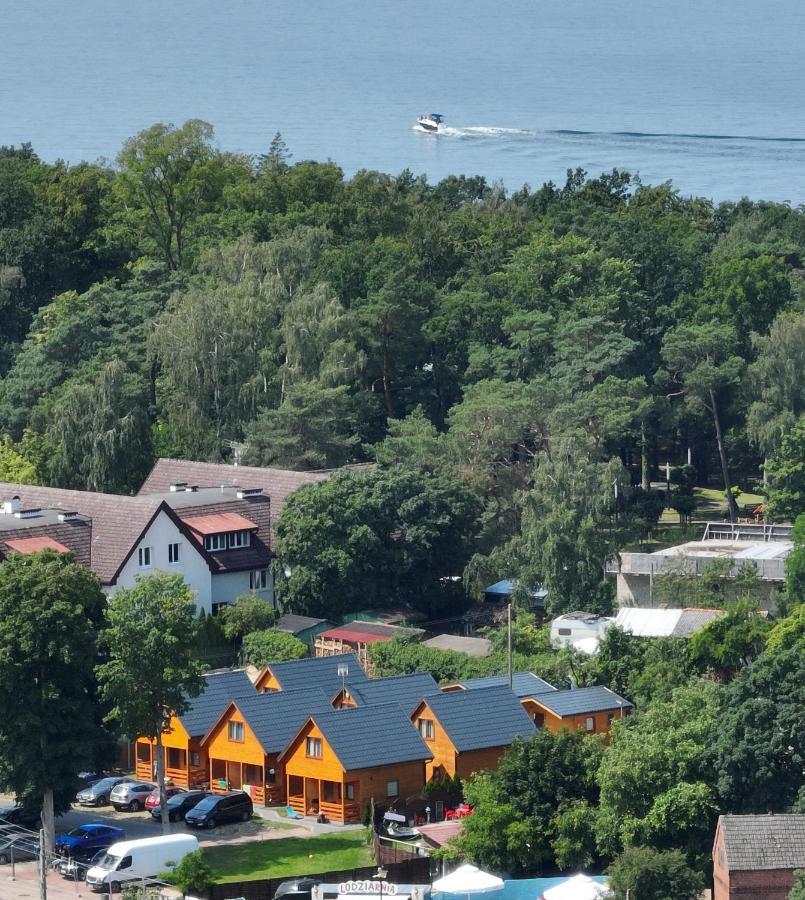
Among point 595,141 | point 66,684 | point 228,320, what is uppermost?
point 595,141

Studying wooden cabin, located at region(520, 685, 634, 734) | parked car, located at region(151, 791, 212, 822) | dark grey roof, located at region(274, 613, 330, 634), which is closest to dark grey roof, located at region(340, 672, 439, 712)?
wooden cabin, located at region(520, 685, 634, 734)

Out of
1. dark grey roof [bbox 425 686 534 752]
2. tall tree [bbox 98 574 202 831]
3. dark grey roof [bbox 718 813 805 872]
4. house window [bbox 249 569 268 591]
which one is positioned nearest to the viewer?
dark grey roof [bbox 718 813 805 872]

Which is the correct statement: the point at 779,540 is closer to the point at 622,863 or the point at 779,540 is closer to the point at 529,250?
the point at 529,250

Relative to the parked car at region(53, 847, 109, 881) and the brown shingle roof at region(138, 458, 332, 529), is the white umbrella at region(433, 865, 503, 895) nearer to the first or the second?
the parked car at region(53, 847, 109, 881)

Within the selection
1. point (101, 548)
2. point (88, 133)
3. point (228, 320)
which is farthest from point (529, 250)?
point (88, 133)

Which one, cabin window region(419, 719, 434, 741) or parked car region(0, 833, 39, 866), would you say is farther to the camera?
cabin window region(419, 719, 434, 741)

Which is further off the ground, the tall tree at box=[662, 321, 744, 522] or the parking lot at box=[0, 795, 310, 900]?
the tall tree at box=[662, 321, 744, 522]

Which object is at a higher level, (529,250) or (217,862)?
(529,250)
